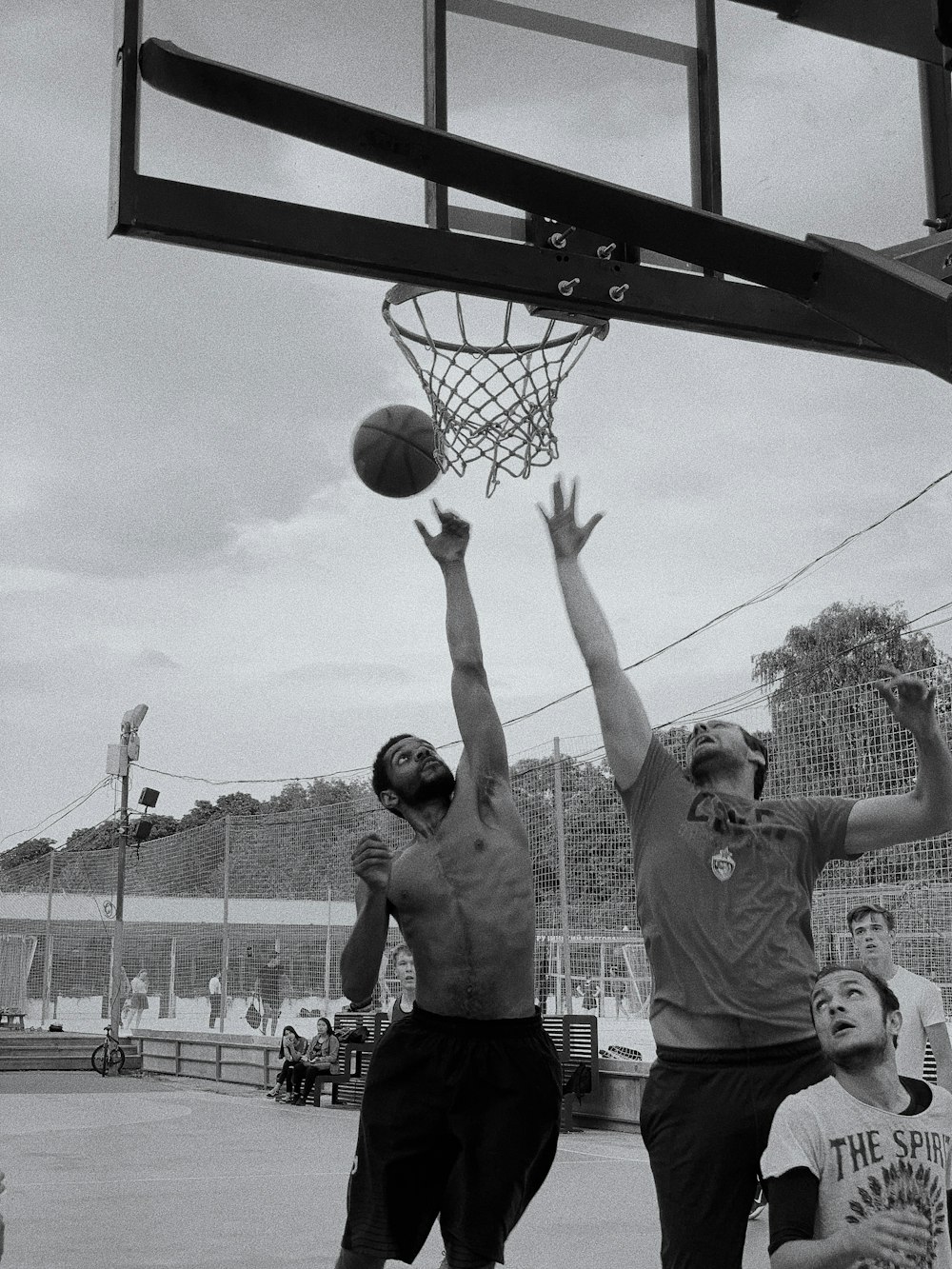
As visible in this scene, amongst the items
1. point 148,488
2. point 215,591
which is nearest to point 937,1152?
point 148,488

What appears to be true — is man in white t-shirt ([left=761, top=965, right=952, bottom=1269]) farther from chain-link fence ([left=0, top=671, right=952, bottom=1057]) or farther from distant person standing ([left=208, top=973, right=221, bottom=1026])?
distant person standing ([left=208, top=973, right=221, bottom=1026])

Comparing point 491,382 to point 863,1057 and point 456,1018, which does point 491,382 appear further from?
point 863,1057

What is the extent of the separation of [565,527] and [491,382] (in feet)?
4.49

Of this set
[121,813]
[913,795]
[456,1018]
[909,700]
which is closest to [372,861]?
[456,1018]

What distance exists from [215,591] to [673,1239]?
3295cm

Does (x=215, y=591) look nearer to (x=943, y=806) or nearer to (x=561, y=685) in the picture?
(x=561, y=685)

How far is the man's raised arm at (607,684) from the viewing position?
383 centimetres

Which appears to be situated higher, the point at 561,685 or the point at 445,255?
the point at 561,685

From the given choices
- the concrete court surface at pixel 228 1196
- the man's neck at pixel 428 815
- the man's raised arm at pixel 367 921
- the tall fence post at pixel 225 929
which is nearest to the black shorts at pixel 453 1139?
the man's raised arm at pixel 367 921

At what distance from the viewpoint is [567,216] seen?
10.6 ft

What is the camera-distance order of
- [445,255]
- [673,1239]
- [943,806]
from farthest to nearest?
[445,255] → [943,806] → [673,1239]

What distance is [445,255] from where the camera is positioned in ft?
13.7

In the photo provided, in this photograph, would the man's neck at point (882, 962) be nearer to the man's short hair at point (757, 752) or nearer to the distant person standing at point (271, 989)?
the man's short hair at point (757, 752)

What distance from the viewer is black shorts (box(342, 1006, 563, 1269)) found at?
4.25 m
